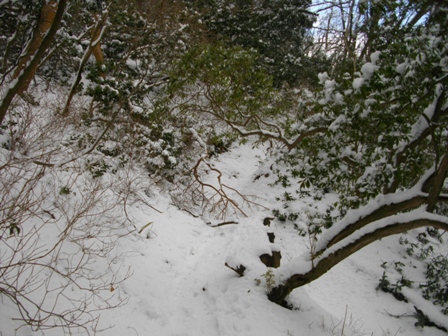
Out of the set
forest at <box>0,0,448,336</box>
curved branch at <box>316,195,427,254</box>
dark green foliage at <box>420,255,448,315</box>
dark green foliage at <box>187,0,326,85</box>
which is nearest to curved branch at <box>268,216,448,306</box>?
forest at <box>0,0,448,336</box>

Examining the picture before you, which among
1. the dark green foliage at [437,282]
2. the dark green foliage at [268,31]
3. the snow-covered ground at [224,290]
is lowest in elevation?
the snow-covered ground at [224,290]

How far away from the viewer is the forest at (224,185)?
2.97 m

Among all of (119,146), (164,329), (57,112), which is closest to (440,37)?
(164,329)

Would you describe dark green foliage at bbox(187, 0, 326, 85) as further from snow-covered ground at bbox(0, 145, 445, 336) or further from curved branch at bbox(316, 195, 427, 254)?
curved branch at bbox(316, 195, 427, 254)

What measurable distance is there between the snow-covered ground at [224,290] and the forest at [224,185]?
1.4 inches

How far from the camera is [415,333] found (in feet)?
16.8

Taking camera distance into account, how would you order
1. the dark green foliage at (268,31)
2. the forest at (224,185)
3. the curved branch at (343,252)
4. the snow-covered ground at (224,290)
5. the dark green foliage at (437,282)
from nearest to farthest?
the curved branch at (343,252) → the forest at (224,185) → the snow-covered ground at (224,290) → the dark green foliage at (437,282) → the dark green foliage at (268,31)

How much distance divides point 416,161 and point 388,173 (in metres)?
0.62

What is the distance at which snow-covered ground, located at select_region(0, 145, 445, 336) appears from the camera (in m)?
3.90

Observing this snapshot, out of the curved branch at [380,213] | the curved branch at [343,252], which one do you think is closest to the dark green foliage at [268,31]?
the curved branch at [380,213]

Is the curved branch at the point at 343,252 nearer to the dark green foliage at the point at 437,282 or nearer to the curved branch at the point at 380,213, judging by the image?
the curved branch at the point at 380,213

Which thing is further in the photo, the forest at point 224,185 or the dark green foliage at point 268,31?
the dark green foliage at point 268,31

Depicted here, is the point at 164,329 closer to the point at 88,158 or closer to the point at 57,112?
the point at 88,158

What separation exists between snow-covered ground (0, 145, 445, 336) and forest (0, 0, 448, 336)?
36mm
